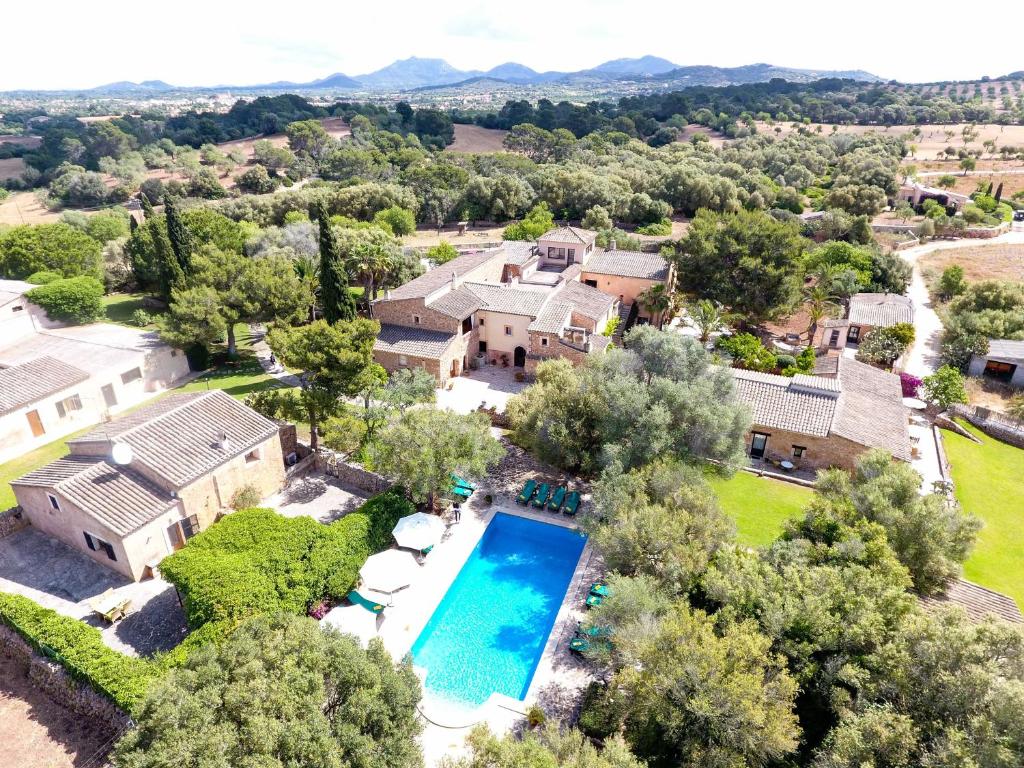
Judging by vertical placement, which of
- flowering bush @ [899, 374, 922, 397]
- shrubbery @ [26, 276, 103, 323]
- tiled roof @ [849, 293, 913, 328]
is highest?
shrubbery @ [26, 276, 103, 323]

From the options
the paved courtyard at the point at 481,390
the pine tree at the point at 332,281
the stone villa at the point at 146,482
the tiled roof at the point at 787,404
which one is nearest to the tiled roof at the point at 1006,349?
the tiled roof at the point at 787,404

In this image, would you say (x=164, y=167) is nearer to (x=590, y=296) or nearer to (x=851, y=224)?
(x=590, y=296)

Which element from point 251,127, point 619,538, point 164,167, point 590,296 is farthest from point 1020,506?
point 251,127

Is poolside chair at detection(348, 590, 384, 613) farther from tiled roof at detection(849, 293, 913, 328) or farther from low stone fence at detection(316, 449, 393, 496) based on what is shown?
tiled roof at detection(849, 293, 913, 328)

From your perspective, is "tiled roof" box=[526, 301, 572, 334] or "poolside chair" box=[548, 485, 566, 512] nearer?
"poolside chair" box=[548, 485, 566, 512]

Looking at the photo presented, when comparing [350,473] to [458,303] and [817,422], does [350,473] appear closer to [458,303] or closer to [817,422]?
[458,303]

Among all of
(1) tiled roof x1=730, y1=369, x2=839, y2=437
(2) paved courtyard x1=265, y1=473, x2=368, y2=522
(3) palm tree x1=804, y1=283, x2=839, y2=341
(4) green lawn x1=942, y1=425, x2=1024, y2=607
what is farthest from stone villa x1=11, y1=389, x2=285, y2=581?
(3) palm tree x1=804, y1=283, x2=839, y2=341

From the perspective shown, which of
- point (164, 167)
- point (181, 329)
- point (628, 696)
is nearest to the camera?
point (628, 696)
